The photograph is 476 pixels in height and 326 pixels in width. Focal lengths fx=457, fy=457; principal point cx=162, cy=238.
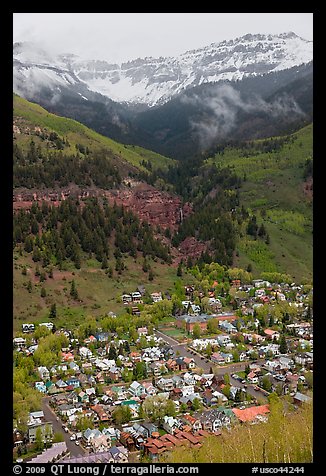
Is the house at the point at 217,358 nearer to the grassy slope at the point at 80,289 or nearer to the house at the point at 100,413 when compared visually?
the house at the point at 100,413

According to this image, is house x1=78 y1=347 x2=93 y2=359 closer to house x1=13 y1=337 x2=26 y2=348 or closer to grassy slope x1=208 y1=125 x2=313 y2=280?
house x1=13 y1=337 x2=26 y2=348

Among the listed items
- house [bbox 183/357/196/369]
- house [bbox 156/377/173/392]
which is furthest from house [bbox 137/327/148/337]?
house [bbox 156/377/173/392]

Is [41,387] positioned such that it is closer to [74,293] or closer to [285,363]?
[285,363]

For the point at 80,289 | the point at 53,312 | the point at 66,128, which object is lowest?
the point at 53,312

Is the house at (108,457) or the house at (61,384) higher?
the house at (108,457)

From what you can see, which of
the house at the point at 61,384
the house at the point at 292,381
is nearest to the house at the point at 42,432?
the house at the point at 61,384

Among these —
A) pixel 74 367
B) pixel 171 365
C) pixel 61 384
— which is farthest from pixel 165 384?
pixel 74 367

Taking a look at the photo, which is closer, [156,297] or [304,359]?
[304,359]
